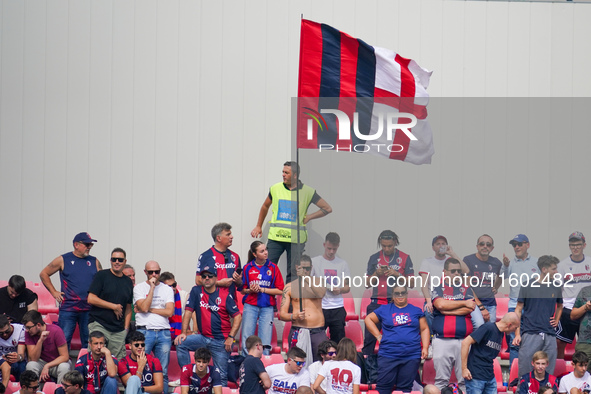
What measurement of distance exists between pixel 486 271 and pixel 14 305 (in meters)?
6.00

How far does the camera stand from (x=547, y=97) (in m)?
12.8

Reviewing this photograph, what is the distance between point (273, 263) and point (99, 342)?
99.7 inches

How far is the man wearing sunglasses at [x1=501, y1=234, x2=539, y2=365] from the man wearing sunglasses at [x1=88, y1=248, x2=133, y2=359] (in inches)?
192

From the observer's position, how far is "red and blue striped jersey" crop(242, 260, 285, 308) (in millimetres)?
10930

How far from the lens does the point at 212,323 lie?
420 inches

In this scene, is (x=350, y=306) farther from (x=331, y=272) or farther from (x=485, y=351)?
(x=485, y=351)

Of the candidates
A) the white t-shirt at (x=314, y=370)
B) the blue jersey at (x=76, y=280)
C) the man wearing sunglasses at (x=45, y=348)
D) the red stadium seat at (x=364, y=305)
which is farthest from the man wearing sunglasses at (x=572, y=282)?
the man wearing sunglasses at (x=45, y=348)

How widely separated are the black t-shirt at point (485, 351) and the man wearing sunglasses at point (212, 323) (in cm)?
284

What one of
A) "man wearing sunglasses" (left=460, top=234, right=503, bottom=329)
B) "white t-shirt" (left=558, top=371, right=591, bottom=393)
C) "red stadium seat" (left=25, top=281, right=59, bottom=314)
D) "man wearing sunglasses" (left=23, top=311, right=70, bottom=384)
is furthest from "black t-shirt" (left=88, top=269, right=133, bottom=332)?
"white t-shirt" (left=558, top=371, right=591, bottom=393)

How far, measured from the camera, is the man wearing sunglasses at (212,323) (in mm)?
10617

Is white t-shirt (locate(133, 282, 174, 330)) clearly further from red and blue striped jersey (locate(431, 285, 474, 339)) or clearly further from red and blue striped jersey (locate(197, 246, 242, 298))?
red and blue striped jersey (locate(431, 285, 474, 339))

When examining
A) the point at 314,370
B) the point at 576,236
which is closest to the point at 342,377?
the point at 314,370

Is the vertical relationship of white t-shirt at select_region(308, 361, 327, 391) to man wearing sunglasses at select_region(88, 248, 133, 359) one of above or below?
below

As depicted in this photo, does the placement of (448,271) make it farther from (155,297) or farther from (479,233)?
(155,297)
